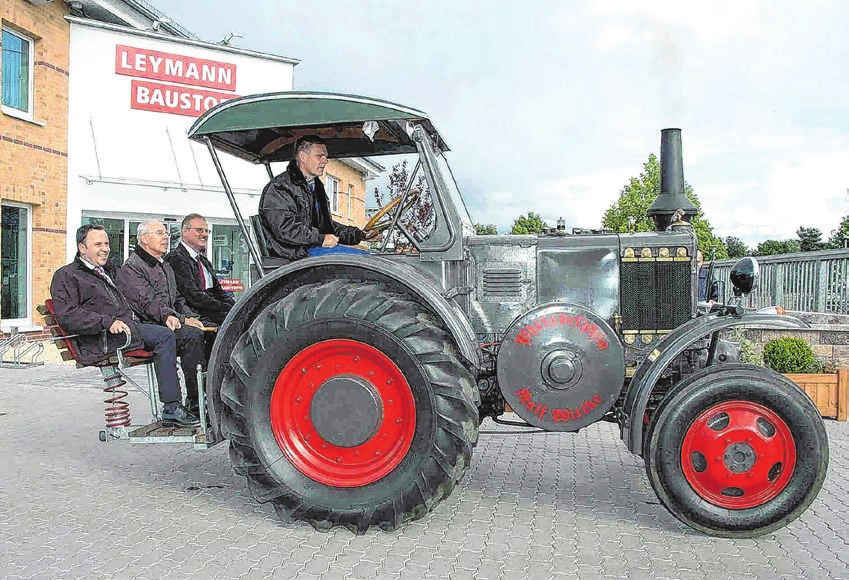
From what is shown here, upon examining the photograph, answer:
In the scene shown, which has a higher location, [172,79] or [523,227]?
[172,79]

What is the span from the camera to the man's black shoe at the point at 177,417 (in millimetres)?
5262

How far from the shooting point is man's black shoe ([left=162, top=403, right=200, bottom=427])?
5262 millimetres

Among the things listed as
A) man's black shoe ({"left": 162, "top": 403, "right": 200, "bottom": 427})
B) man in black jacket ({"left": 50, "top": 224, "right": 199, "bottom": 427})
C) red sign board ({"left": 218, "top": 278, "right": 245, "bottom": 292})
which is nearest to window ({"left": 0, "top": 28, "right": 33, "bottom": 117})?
red sign board ({"left": 218, "top": 278, "right": 245, "bottom": 292})

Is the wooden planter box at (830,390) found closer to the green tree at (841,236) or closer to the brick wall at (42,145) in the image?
the brick wall at (42,145)

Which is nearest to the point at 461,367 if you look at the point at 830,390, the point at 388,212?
the point at 388,212

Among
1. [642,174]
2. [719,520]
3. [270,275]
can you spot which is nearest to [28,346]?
[270,275]

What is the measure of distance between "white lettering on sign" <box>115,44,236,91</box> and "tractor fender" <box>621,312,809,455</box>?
45.7 ft

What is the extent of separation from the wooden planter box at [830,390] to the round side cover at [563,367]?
3790mm

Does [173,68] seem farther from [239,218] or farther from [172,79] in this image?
[239,218]

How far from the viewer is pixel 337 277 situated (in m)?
4.61

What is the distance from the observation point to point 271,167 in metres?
5.77

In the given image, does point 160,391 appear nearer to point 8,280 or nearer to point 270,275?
point 270,275

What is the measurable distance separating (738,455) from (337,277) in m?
2.42

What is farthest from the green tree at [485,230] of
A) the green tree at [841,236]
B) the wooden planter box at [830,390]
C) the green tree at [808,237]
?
the green tree at [808,237]
